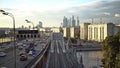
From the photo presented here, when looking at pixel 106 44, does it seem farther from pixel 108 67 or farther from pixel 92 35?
pixel 92 35

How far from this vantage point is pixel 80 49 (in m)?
76.5

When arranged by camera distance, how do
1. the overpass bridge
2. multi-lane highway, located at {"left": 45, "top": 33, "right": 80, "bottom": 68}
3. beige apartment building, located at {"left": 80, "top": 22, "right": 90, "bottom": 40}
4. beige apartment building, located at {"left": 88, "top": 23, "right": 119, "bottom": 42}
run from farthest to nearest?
beige apartment building, located at {"left": 80, "top": 22, "right": 90, "bottom": 40}, beige apartment building, located at {"left": 88, "top": 23, "right": 119, "bottom": 42}, multi-lane highway, located at {"left": 45, "top": 33, "right": 80, "bottom": 68}, the overpass bridge

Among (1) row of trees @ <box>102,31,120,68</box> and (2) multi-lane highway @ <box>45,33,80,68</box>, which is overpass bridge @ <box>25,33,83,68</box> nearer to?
(2) multi-lane highway @ <box>45,33,80,68</box>

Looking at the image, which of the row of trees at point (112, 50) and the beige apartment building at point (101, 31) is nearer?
the row of trees at point (112, 50)

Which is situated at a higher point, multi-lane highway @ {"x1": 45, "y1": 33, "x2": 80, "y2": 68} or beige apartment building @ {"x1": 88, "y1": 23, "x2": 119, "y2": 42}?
beige apartment building @ {"x1": 88, "y1": 23, "x2": 119, "y2": 42}

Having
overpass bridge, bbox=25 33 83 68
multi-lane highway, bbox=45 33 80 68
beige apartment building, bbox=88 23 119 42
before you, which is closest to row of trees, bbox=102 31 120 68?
overpass bridge, bbox=25 33 83 68

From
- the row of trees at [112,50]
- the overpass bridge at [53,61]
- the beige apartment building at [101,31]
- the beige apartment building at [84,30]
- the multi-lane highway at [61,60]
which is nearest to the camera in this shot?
the row of trees at [112,50]

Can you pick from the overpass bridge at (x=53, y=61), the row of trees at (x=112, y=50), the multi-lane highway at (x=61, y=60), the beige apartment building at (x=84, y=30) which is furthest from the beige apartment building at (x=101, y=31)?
the row of trees at (x=112, y=50)

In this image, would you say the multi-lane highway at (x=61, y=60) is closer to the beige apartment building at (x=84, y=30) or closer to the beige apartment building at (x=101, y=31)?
the beige apartment building at (x=101, y=31)

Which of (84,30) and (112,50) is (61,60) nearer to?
(112,50)

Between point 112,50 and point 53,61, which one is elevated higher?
point 112,50

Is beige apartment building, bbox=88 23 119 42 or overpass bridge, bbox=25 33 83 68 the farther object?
beige apartment building, bbox=88 23 119 42

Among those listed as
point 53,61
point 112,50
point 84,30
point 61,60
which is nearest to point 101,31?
point 84,30

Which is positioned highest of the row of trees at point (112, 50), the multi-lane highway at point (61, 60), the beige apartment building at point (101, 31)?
the beige apartment building at point (101, 31)
